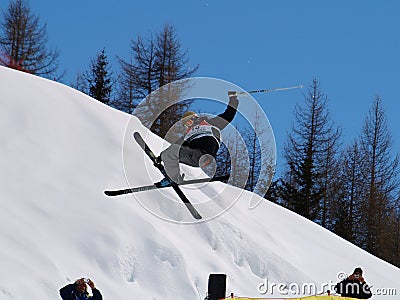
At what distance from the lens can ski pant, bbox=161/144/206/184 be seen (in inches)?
428

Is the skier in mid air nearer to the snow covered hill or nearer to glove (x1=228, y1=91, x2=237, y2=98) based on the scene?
glove (x1=228, y1=91, x2=237, y2=98)

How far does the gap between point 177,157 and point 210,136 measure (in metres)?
0.98

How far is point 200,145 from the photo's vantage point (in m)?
10.8

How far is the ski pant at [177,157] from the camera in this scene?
10875 mm

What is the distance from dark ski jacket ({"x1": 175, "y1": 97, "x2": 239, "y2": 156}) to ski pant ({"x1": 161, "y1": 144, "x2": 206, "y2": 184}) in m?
0.09

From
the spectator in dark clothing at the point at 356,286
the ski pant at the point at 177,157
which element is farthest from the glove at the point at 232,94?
the spectator in dark clothing at the point at 356,286

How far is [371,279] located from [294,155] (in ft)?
73.4

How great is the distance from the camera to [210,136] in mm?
10812

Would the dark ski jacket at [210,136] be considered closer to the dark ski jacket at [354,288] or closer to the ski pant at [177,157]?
the ski pant at [177,157]

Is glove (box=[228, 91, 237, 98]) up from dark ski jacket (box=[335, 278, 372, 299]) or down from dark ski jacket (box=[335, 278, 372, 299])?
up

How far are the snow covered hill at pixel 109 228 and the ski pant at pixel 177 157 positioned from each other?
2.00m

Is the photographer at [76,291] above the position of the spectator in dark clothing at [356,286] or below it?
below

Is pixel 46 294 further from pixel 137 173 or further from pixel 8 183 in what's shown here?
pixel 137 173

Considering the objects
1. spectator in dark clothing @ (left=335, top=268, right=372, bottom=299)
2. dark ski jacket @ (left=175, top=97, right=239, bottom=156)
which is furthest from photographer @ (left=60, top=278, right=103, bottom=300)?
spectator in dark clothing @ (left=335, top=268, right=372, bottom=299)
